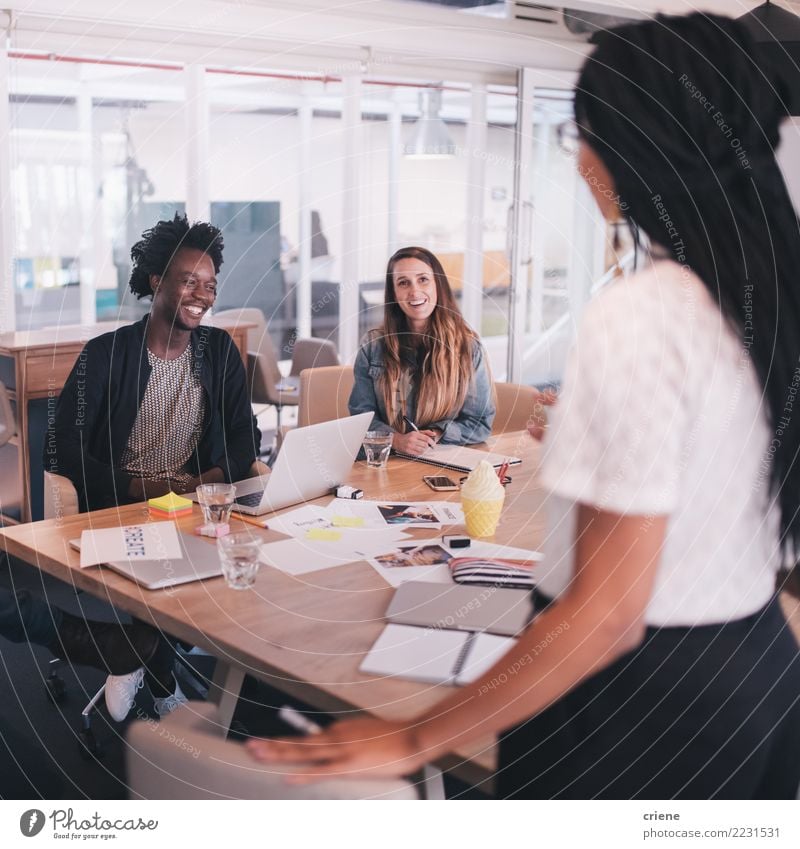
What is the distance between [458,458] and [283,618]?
3.64 ft

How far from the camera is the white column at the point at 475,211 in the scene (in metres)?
5.68

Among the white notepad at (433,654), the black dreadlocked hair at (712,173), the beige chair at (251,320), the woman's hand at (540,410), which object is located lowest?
the white notepad at (433,654)

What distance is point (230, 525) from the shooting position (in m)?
2.03

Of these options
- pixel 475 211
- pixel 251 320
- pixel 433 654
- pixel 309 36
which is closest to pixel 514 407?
pixel 251 320

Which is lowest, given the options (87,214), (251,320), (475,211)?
(251,320)

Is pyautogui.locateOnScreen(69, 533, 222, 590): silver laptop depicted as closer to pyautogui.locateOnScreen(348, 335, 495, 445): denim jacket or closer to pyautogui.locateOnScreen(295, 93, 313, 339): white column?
pyautogui.locateOnScreen(348, 335, 495, 445): denim jacket

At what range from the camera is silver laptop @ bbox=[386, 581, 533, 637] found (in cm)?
151

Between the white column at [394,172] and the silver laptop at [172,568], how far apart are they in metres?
4.51

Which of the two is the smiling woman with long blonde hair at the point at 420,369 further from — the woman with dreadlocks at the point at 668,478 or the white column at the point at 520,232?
the white column at the point at 520,232

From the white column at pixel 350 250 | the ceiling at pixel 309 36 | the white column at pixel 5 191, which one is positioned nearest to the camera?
the white column at pixel 5 191

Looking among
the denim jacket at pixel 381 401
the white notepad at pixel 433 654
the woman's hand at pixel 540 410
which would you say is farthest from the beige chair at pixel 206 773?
the woman's hand at pixel 540 410

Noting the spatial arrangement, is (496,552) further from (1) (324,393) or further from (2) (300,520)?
(1) (324,393)

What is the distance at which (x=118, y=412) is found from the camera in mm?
2574

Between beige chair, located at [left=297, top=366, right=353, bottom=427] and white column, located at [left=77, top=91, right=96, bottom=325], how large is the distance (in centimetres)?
240
